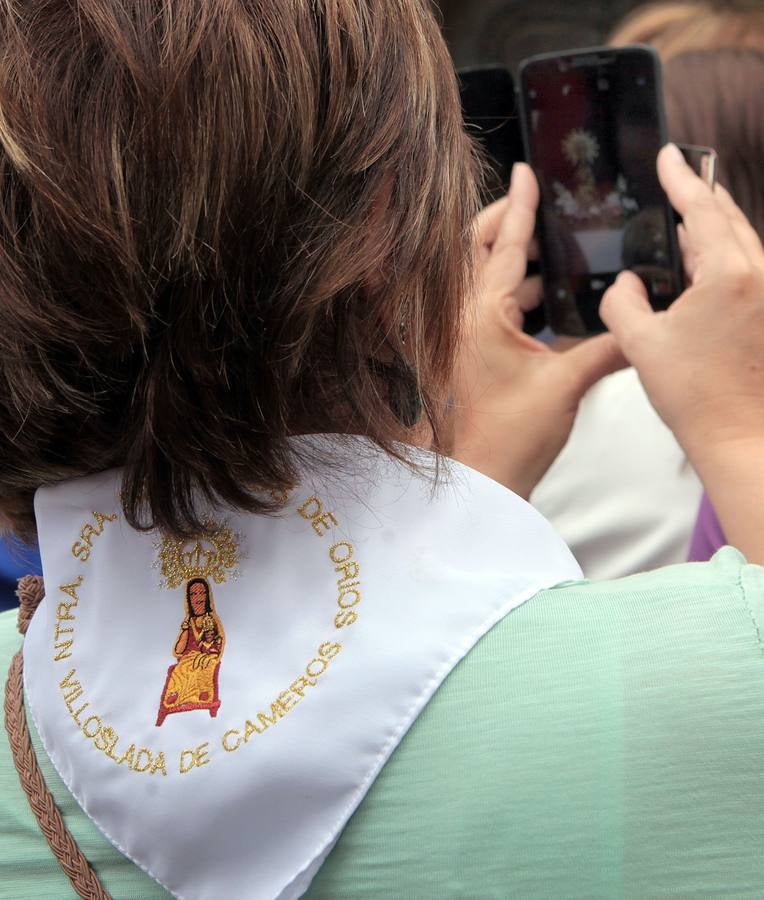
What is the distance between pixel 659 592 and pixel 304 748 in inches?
9.3

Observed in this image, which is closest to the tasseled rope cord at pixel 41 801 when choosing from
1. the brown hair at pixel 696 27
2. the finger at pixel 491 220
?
the finger at pixel 491 220

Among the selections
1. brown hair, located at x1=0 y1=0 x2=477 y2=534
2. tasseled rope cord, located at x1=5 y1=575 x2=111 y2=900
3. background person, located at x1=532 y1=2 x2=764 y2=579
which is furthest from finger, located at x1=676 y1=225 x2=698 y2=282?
tasseled rope cord, located at x1=5 y1=575 x2=111 y2=900

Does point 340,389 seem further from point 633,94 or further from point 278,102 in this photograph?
point 633,94

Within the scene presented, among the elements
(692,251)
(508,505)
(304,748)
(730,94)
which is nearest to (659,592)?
(508,505)

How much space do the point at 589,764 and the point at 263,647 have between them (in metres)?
0.21

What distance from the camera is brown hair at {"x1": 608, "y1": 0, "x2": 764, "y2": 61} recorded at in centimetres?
163

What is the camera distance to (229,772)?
2.03 ft

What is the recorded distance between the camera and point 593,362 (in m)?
1.23

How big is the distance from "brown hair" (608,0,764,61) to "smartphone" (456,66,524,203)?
1.29 feet

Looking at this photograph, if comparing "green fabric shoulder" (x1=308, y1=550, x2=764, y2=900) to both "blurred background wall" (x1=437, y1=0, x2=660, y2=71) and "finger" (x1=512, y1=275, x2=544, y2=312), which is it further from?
"blurred background wall" (x1=437, y1=0, x2=660, y2=71)

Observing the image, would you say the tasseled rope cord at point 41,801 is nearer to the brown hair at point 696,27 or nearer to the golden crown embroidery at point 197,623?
the golden crown embroidery at point 197,623

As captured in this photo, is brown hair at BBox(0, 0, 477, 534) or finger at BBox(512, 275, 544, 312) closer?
brown hair at BBox(0, 0, 477, 534)

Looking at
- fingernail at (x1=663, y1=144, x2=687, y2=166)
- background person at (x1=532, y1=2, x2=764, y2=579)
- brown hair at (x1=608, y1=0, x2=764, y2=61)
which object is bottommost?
background person at (x1=532, y1=2, x2=764, y2=579)

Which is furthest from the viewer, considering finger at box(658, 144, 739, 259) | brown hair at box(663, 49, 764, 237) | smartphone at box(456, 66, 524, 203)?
brown hair at box(663, 49, 764, 237)
